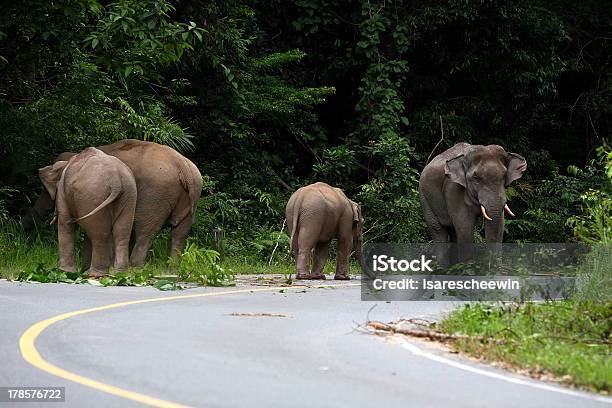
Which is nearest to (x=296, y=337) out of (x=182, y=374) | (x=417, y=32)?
(x=182, y=374)

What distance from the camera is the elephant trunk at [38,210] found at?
21953 mm

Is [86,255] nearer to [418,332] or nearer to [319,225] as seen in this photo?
[319,225]

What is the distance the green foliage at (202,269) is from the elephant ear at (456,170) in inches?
154

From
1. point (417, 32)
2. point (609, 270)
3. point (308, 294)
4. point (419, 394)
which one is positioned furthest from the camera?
point (417, 32)

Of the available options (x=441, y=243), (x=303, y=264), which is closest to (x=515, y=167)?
(x=441, y=243)

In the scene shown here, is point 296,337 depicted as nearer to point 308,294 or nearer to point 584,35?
point 308,294

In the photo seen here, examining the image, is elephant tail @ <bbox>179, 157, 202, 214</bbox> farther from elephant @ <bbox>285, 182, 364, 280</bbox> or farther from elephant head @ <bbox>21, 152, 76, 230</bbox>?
elephant head @ <bbox>21, 152, 76, 230</bbox>

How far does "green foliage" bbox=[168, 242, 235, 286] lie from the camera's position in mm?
17875

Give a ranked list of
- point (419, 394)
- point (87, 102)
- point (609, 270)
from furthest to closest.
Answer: point (87, 102) < point (609, 270) < point (419, 394)

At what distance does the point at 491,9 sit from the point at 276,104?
7235mm

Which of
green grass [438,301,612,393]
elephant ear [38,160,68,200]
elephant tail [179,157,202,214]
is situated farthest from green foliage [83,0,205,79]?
green grass [438,301,612,393]

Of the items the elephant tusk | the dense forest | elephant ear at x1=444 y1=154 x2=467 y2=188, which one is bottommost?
the elephant tusk

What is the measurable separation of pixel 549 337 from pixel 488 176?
28.9 ft

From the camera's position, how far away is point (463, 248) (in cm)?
1909
